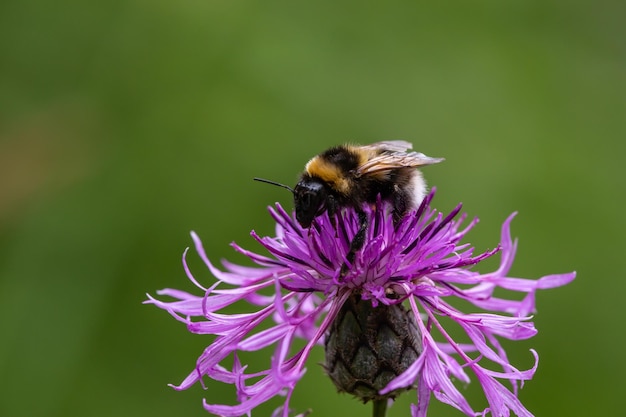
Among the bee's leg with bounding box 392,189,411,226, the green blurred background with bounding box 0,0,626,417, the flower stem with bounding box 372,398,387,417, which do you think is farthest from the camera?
the green blurred background with bounding box 0,0,626,417

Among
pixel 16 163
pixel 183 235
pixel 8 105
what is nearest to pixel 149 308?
pixel 183 235

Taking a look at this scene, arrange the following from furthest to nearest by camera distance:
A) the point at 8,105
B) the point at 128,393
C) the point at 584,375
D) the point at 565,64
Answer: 1. the point at 565,64
2. the point at 8,105
3. the point at 584,375
4. the point at 128,393

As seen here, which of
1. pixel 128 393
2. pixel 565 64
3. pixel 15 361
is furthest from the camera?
pixel 565 64

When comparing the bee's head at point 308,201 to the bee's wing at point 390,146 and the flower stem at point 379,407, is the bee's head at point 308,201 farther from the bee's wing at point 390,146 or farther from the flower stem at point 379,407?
the flower stem at point 379,407

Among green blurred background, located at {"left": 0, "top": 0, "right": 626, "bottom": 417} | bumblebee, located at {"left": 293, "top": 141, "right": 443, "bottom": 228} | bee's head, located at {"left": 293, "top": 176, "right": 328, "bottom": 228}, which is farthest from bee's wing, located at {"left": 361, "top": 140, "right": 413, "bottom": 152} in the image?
green blurred background, located at {"left": 0, "top": 0, "right": 626, "bottom": 417}

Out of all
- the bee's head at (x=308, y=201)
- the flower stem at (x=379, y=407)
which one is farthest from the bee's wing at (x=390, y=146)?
the flower stem at (x=379, y=407)

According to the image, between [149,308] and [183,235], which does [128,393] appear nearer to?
[149,308]

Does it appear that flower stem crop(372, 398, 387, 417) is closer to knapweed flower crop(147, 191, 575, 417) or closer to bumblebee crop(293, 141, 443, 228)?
knapweed flower crop(147, 191, 575, 417)
